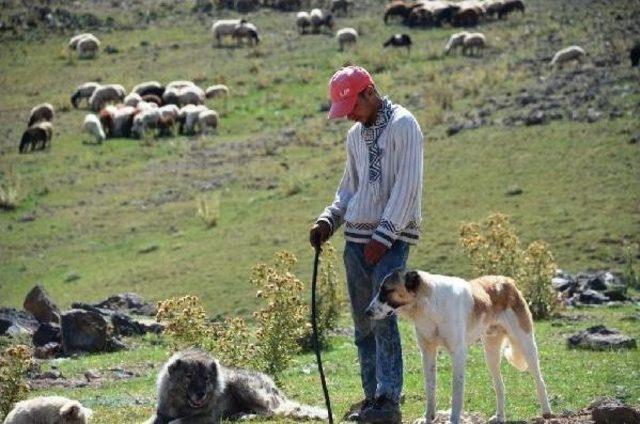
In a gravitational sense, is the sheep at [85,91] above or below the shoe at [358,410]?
above

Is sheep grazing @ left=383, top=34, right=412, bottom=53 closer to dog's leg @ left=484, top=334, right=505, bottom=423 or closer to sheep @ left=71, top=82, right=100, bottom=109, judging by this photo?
sheep @ left=71, top=82, right=100, bottom=109

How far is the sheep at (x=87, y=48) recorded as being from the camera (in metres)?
61.7

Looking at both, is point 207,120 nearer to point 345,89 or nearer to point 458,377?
point 345,89

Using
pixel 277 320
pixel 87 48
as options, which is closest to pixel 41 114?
pixel 87 48

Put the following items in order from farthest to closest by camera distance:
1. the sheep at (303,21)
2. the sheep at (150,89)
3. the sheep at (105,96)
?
the sheep at (303,21) → the sheep at (150,89) → the sheep at (105,96)

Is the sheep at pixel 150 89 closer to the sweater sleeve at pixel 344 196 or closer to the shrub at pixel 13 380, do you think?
the shrub at pixel 13 380

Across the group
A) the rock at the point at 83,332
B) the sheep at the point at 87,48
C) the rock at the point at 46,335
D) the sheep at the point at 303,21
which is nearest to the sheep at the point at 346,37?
the sheep at the point at 303,21

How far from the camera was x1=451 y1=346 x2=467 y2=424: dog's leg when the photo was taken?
36.0 ft

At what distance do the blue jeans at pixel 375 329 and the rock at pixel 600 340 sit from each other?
8.10 m

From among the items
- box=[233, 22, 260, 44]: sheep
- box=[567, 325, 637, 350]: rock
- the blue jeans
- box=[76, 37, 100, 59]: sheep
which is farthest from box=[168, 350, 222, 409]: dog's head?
box=[233, 22, 260, 44]: sheep

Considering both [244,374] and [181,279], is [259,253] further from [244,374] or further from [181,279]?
[244,374]

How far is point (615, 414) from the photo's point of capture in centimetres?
1080

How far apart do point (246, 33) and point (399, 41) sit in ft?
28.2

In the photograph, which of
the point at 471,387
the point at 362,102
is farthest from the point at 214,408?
the point at 471,387
